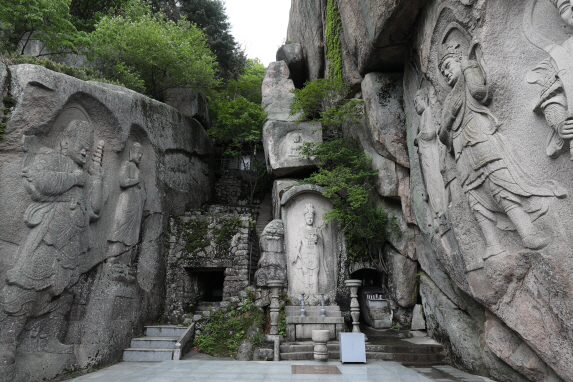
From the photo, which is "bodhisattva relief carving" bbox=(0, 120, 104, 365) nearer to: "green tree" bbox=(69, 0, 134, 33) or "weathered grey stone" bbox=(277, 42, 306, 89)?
"green tree" bbox=(69, 0, 134, 33)

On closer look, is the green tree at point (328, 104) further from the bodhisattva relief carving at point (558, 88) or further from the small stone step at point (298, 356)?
the small stone step at point (298, 356)

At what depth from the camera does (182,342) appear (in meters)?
7.69

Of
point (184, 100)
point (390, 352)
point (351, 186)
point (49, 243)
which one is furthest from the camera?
point (184, 100)

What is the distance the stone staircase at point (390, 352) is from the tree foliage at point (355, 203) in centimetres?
276

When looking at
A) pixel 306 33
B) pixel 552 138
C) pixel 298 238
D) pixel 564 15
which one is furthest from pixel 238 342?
pixel 306 33

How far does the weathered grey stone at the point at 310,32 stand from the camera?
1448 centimetres

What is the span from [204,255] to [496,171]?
7.83 metres

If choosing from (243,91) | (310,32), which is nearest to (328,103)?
(310,32)

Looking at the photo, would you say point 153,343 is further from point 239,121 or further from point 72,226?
point 239,121

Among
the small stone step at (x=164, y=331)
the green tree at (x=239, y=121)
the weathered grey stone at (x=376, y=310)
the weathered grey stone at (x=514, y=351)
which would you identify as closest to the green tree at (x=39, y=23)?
the green tree at (x=239, y=121)

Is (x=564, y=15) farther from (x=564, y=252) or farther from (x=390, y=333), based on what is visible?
(x=390, y=333)

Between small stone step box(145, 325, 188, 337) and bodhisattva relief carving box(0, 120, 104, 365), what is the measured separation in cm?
204

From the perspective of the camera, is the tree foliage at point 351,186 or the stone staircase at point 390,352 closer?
the stone staircase at point 390,352

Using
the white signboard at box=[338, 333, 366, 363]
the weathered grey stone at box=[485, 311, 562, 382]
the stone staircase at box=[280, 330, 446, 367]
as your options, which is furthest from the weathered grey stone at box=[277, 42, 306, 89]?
the weathered grey stone at box=[485, 311, 562, 382]
